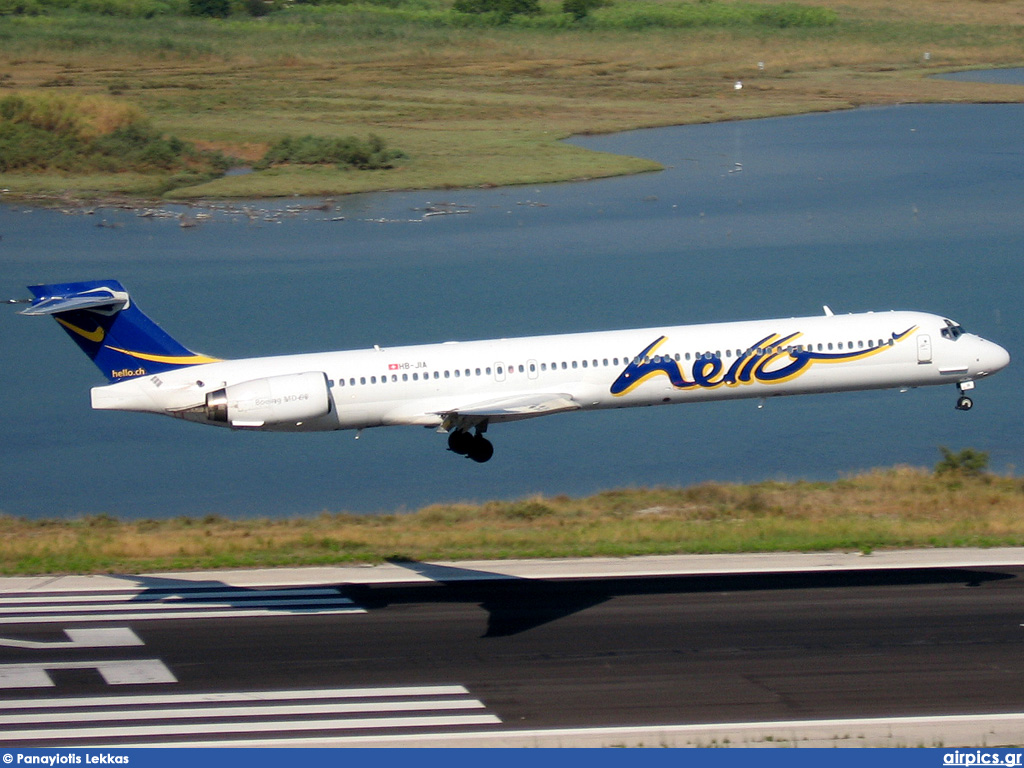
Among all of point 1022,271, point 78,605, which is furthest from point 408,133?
point 78,605

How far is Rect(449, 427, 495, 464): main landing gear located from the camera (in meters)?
47.1

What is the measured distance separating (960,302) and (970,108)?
61.7 meters

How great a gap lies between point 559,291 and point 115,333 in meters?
38.2

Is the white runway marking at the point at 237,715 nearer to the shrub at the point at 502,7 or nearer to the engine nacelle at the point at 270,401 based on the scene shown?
the engine nacelle at the point at 270,401

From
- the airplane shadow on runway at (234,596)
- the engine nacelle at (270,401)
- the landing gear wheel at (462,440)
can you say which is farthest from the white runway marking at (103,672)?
the landing gear wheel at (462,440)

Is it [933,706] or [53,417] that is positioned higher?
[933,706]

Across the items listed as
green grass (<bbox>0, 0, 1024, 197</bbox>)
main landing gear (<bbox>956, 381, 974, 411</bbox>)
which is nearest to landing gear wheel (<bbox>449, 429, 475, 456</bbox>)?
main landing gear (<bbox>956, 381, 974, 411</bbox>)

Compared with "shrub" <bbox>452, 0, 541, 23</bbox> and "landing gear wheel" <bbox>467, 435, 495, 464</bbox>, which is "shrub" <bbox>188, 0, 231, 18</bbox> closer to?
"shrub" <bbox>452, 0, 541, 23</bbox>

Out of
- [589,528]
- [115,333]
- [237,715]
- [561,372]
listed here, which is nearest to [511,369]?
[561,372]

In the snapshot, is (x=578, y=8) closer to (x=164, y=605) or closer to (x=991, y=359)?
(x=991, y=359)

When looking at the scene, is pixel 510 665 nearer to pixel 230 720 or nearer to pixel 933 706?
pixel 230 720

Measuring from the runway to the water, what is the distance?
19067mm

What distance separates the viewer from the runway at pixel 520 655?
22734 millimetres

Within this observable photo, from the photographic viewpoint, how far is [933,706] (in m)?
23.1
